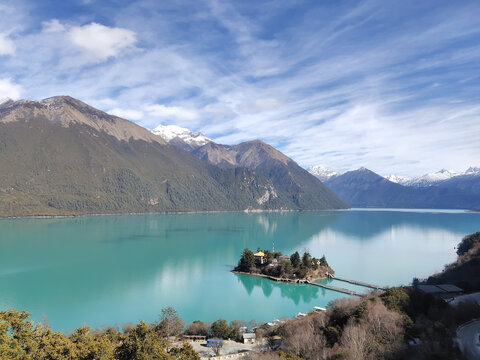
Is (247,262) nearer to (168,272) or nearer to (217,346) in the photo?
(168,272)

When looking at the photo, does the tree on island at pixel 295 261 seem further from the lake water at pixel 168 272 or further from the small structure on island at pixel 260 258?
the small structure on island at pixel 260 258

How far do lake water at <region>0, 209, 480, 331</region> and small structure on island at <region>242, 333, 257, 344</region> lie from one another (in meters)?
8.37

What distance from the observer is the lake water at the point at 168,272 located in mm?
39750

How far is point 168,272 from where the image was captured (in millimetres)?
57094

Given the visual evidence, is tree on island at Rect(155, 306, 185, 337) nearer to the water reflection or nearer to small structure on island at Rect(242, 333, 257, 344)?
small structure on island at Rect(242, 333, 257, 344)

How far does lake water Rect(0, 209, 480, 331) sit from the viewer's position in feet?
130

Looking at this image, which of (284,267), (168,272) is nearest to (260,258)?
(284,267)

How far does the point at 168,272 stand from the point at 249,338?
30850mm

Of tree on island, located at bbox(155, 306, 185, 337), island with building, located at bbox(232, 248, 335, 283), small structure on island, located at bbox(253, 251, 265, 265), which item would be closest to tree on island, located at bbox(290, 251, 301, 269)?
island with building, located at bbox(232, 248, 335, 283)

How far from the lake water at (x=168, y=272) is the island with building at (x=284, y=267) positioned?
2.21 m

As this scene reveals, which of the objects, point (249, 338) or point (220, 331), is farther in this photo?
point (220, 331)

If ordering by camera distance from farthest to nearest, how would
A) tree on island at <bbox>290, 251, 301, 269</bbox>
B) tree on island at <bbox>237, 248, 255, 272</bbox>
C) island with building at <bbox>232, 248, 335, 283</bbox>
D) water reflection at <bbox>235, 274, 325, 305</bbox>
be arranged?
1. tree on island at <bbox>237, 248, 255, 272</bbox>
2. tree on island at <bbox>290, 251, 301, 269</bbox>
3. island with building at <bbox>232, 248, 335, 283</bbox>
4. water reflection at <bbox>235, 274, 325, 305</bbox>

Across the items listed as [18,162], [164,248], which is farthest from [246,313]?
[18,162]

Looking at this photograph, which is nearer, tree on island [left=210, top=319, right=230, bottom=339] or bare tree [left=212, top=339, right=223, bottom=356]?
bare tree [left=212, top=339, right=223, bottom=356]
